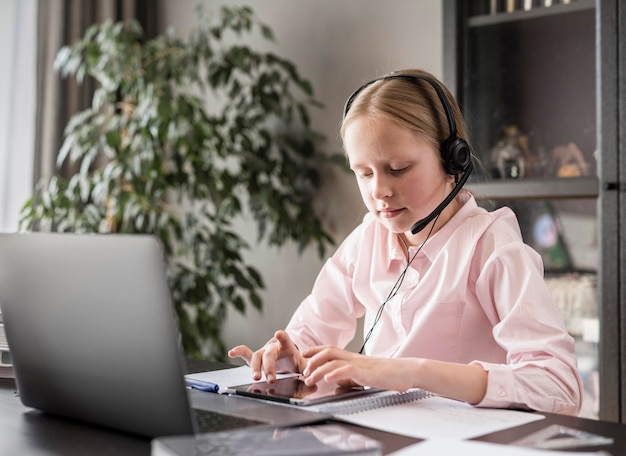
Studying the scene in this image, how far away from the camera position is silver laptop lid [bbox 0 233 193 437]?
2.42 feet

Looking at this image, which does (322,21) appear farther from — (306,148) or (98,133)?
(98,133)

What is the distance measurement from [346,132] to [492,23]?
1244 millimetres

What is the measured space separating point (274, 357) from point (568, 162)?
1.39 m

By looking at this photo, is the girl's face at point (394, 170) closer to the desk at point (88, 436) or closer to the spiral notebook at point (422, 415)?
the spiral notebook at point (422, 415)

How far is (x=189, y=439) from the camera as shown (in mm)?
682

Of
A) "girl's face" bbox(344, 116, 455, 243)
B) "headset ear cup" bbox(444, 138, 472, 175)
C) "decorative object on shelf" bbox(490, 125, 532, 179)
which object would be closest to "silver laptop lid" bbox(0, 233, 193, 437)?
"girl's face" bbox(344, 116, 455, 243)

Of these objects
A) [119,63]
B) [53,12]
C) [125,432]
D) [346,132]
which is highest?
[53,12]

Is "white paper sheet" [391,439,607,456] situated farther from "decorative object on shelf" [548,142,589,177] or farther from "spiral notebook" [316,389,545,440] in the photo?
"decorative object on shelf" [548,142,589,177]

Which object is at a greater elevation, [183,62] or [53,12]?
[53,12]

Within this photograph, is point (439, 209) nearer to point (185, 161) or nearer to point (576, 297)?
point (576, 297)

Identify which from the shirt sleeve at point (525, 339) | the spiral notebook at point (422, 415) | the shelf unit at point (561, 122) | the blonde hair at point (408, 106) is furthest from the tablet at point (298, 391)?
the shelf unit at point (561, 122)

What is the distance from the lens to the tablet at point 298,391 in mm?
970

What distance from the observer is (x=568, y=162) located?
2.24 m

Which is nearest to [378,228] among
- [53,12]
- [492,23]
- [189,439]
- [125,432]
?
[125,432]
